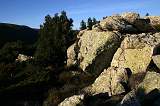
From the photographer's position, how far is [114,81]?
88.6 ft

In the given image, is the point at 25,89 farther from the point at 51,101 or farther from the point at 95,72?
the point at 95,72

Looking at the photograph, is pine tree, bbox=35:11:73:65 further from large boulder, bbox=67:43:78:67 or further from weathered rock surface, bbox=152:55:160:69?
weathered rock surface, bbox=152:55:160:69

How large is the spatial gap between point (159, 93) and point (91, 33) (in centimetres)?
1560

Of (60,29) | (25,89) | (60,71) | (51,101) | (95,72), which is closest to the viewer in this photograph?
(51,101)

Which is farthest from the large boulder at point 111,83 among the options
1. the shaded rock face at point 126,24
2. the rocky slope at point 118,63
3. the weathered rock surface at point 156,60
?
the shaded rock face at point 126,24

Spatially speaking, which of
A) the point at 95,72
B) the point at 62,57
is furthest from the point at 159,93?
the point at 62,57

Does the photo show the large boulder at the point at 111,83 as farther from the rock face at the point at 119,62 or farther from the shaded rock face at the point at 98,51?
the shaded rock face at the point at 98,51

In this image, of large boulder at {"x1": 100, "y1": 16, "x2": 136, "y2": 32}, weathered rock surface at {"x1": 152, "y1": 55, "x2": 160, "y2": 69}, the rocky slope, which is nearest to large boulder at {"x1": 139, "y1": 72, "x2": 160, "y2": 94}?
the rocky slope

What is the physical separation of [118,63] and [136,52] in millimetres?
1972

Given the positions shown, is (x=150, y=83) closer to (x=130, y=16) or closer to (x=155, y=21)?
(x=130, y=16)

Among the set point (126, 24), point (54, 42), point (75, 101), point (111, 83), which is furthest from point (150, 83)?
point (54, 42)

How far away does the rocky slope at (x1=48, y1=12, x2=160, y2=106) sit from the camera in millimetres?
Result: 23891

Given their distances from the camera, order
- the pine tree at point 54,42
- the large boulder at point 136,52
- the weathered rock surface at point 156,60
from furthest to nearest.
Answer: the pine tree at point 54,42 → the large boulder at point 136,52 → the weathered rock surface at point 156,60

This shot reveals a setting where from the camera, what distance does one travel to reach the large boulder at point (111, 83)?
1045 inches
